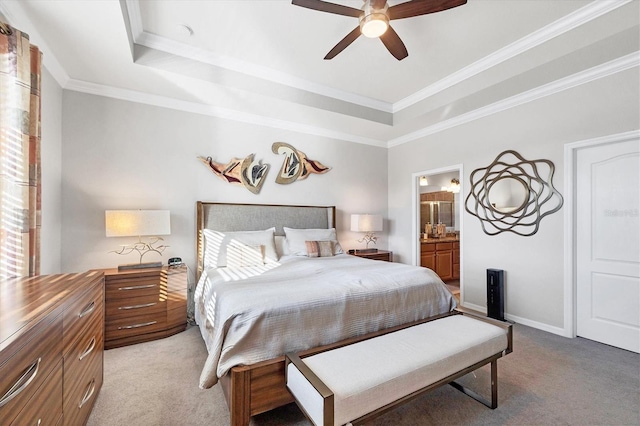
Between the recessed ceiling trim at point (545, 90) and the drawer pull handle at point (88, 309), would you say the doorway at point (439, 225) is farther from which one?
the drawer pull handle at point (88, 309)

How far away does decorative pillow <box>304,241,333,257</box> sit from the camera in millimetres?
3609

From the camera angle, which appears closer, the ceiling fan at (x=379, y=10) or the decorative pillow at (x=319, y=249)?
the ceiling fan at (x=379, y=10)

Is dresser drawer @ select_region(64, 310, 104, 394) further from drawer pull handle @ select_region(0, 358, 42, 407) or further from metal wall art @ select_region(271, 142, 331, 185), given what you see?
metal wall art @ select_region(271, 142, 331, 185)

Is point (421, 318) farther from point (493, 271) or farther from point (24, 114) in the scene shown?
point (24, 114)

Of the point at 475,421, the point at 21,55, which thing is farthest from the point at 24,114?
the point at 475,421

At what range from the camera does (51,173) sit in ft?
8.88

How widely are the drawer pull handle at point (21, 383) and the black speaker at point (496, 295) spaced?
3945 millimetres

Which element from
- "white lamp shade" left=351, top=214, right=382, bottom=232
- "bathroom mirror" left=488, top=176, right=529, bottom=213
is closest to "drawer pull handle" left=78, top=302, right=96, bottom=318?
"white lamp shade" left=351, top=214, right=382, bottom=232

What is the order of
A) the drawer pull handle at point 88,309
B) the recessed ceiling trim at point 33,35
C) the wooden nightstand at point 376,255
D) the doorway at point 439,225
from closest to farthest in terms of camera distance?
the drawer pull handle at point 88,309, the recessed ceiling trim at point 33,35, the wooden nightstand at point 376,255, the doorway at point 439,225

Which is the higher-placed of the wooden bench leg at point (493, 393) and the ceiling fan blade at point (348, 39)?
the ceiling fan blade at point (348, 39)

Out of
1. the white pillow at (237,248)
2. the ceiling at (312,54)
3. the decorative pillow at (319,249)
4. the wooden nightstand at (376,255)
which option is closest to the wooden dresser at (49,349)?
the white pillow at (237,248)

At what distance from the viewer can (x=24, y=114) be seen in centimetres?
184

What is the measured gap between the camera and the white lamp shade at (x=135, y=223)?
110 inches

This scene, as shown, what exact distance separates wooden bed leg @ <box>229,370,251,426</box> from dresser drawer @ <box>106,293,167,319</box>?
176 cm
